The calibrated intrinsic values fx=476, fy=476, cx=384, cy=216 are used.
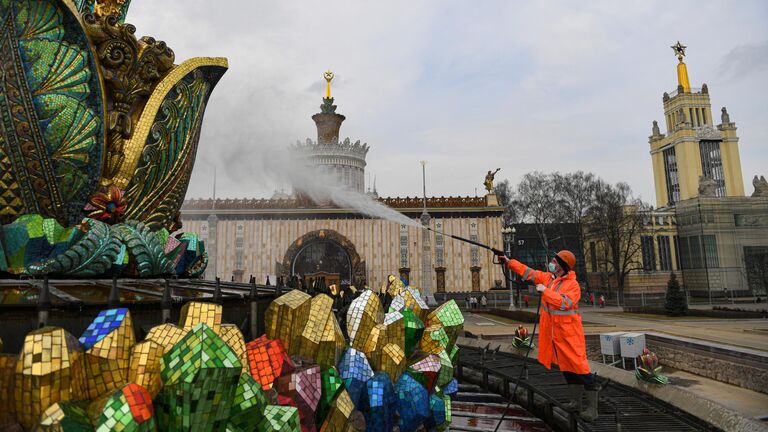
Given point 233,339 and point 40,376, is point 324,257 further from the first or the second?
point 40,376

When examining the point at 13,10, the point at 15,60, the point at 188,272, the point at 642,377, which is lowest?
the point at 642,377

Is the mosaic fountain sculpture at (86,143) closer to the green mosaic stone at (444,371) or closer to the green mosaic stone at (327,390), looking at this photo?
the green mosaic stone at (327,390)

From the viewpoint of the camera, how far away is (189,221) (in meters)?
36.6

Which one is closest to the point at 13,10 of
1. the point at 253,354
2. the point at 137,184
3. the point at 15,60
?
the point at 15,60

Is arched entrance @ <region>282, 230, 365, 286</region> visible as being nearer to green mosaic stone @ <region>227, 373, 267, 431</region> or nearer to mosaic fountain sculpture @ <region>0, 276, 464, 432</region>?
mosaic fountain sculpture @ <region>0, 276, 464, 432</region>

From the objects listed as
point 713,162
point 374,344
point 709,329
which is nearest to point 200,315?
point 374,344

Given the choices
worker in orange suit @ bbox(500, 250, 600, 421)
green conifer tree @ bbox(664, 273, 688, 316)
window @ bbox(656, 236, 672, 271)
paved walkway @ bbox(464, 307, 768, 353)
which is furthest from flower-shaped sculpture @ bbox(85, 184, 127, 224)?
window @ bbox(656, 236, 672, 271)

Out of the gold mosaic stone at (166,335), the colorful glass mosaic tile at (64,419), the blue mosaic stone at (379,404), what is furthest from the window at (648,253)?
the colorful glass mosaic tile at (64,419)

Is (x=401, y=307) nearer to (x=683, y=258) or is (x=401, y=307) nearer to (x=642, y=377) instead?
(x=642, y=377)

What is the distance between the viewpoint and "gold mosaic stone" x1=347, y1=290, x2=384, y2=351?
14.4 ft

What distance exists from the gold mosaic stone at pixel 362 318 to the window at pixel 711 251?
37597mm

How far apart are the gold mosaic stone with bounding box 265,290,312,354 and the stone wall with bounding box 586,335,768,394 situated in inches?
371

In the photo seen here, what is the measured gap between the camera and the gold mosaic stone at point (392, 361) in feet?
13.8

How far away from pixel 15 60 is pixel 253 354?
4258mm
